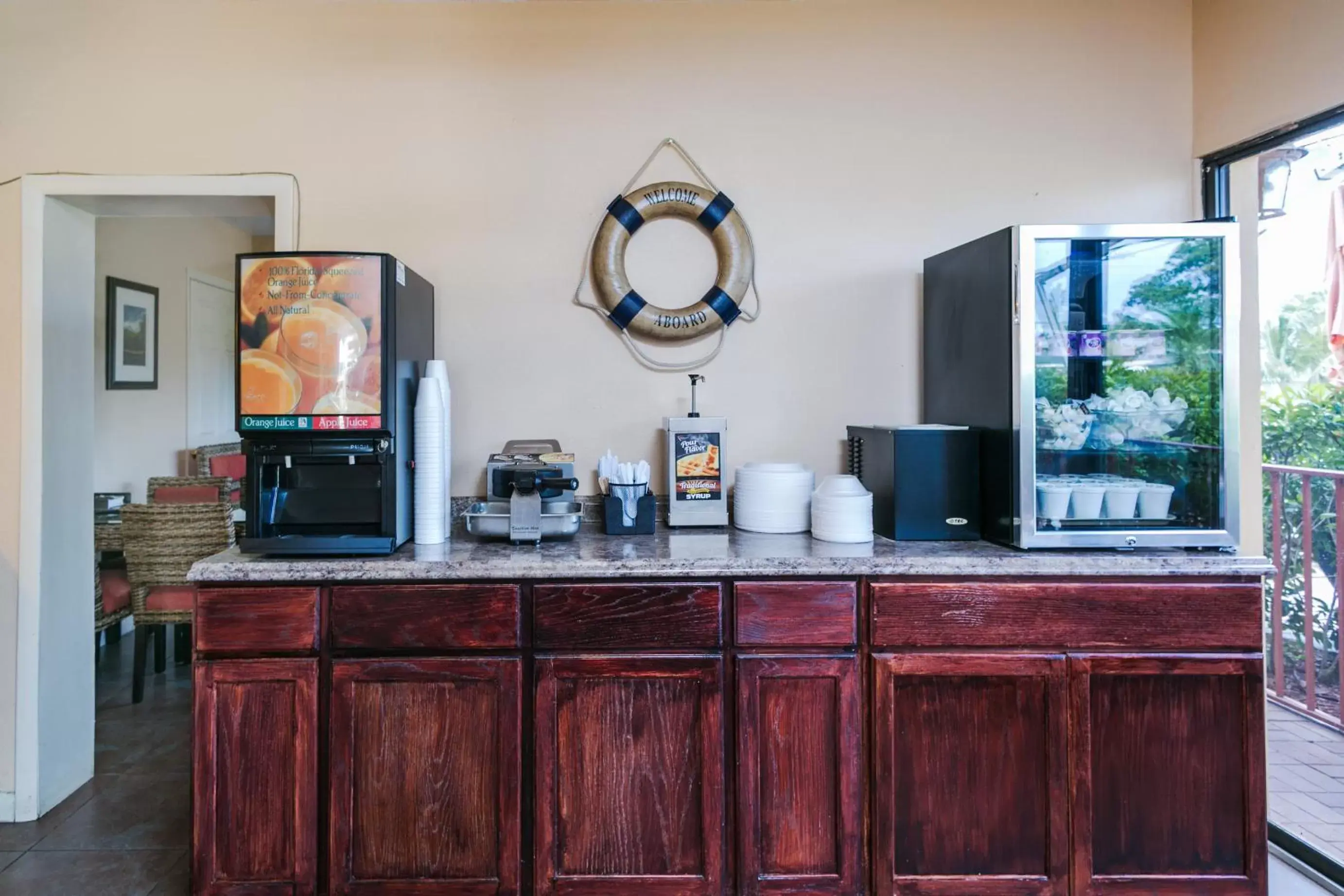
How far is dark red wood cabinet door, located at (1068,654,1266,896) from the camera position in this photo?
1.87 m

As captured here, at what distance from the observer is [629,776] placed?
189 centimetres

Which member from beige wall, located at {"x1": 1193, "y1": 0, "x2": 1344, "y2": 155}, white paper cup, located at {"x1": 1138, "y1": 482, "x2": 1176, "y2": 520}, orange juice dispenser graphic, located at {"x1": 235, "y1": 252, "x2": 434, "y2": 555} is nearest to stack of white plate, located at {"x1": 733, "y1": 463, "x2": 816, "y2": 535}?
white paper cup, located at {"x1": 1138, "y1": 482, "x2": 1176, "y2": 520}

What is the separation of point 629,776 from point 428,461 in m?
1.02

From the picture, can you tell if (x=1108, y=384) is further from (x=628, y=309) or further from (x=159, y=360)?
(x=159, y=360)

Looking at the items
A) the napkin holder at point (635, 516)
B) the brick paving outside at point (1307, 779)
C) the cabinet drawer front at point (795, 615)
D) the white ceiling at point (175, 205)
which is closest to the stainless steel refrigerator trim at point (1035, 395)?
the cabinet drawer front at point (795, 615)

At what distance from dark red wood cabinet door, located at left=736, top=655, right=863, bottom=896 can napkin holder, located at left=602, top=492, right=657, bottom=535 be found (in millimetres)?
600

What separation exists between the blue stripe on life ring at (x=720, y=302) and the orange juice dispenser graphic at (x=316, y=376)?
102 cm

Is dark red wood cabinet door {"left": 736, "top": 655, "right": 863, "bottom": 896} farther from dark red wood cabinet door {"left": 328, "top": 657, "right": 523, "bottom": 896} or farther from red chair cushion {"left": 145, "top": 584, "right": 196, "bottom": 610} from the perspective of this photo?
red chair cushion {"left": 145, "top": 584, "right": 196, "bottom": 610}

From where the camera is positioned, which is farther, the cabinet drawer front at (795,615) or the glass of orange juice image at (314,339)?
the glass of orange juice image at (314,339)

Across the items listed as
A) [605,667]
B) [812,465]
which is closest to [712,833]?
[605,667]

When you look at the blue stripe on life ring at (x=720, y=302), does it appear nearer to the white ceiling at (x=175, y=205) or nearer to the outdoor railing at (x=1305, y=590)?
the white ceiling at (x=175, y=205)

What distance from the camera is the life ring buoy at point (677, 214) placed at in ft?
8.29

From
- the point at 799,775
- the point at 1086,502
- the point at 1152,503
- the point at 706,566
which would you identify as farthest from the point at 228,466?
the point at 1152,503

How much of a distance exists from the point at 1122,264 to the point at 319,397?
2256 millimetres
